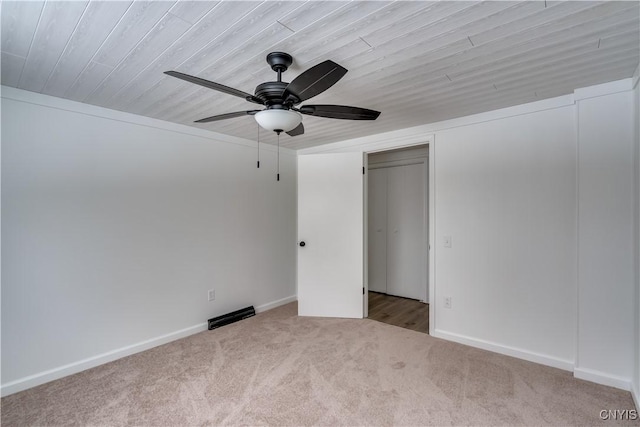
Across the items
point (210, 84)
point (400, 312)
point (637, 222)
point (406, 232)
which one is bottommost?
point (400, 312)

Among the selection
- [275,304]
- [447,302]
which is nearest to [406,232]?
[447,302]

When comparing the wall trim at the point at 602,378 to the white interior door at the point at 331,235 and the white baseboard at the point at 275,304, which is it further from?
the white baseboard at the point at 275,304

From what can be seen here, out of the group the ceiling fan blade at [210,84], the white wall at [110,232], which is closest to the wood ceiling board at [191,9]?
the ceiling fan blade at [210,84]

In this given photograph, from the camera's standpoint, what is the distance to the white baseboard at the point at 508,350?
7.85ft

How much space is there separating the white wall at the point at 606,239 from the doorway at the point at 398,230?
6.12 feet

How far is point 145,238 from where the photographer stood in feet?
9.23

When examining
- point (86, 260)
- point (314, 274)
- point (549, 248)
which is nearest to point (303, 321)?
point (314, 274)

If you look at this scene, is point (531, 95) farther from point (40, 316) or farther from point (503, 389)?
point (40, 316)

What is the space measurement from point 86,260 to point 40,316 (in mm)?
485

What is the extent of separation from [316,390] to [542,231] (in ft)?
7.38

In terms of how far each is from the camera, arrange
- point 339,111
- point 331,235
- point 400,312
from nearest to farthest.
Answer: point 339,111 → point 331,235 → point 400,312

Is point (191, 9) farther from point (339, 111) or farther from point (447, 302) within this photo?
point (447, 302)

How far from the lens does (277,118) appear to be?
63.9 inches

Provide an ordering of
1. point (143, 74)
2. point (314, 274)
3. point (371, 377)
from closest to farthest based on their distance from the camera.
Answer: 1. point (143, 74)
2. point (371, 377)
3. point (314, 274)
